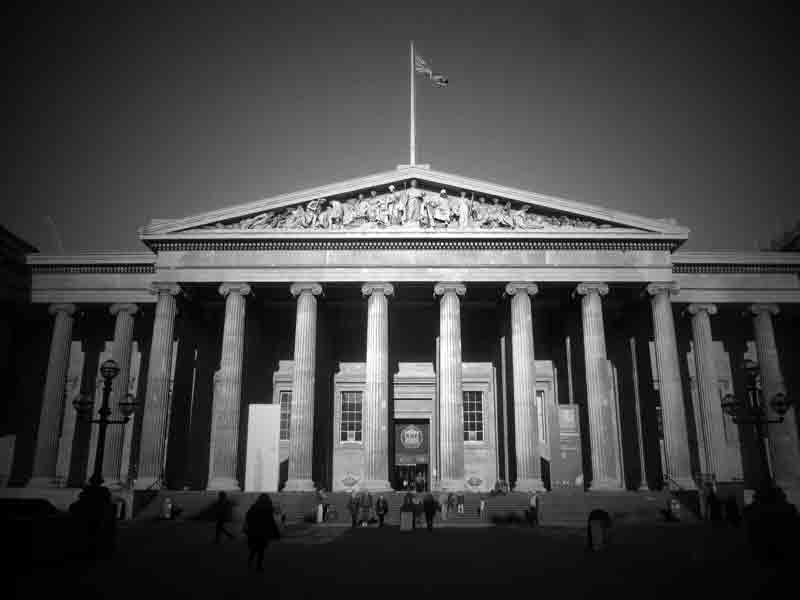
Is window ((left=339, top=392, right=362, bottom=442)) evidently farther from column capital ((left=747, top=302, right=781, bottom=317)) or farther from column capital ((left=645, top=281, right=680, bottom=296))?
column capital ((left=747, top=302, right=781, bottom=317))

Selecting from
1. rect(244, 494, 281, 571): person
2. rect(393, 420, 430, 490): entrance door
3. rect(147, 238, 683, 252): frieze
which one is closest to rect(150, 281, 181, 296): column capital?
rect(147, 238, 683, 252): frieze

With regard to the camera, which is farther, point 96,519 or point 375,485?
point 375,485

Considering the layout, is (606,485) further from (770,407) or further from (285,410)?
(285,410)

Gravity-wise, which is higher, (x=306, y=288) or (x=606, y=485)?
(x=306, y=288)

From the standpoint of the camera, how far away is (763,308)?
3547 cm

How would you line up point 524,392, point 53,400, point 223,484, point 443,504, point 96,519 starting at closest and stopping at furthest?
point 96,519 → point 443,504 → point 223,484 → point 524,392 → point 53,400

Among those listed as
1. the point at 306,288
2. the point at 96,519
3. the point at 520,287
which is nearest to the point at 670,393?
the point at 520,287

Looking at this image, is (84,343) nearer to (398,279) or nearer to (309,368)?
(309,368)

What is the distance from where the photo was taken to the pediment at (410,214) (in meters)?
32.7

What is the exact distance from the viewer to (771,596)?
32.7ft

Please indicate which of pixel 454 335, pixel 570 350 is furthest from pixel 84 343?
pixel 570 350

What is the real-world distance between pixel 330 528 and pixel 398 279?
12.1 metres

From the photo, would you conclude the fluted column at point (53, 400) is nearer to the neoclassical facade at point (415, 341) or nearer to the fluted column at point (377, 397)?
the neoclassical facade at point (415, 341)

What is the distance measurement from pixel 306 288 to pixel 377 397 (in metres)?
6.22
